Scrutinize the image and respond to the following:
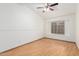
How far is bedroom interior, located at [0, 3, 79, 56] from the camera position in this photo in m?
1.78

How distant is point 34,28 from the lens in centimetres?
185

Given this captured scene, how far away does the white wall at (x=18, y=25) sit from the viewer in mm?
1799

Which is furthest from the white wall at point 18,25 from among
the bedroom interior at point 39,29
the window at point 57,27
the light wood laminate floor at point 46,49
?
the window at point 57,27

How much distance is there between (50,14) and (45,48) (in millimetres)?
809

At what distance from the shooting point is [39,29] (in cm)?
184

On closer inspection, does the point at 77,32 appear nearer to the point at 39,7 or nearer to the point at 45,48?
the point at 45,48

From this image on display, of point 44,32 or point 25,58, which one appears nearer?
point 25,58

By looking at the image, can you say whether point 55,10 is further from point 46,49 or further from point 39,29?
point 46,49

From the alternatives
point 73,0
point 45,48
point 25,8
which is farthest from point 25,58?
point 73,0

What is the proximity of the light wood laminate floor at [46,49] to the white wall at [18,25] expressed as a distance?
0.14 meters

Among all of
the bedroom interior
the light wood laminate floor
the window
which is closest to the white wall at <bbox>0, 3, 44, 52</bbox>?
the bedroom interior

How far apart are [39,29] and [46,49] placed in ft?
1.66

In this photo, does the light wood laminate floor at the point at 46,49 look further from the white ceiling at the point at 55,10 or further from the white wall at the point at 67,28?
the white ceiling at the point at 55,10

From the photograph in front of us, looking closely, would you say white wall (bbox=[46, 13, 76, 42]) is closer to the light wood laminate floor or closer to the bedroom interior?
the bedroom interior
